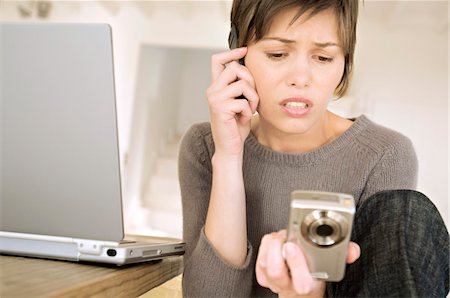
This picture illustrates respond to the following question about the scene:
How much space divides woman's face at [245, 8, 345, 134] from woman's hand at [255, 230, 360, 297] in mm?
350

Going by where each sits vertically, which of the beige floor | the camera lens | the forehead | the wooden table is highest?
the forehead

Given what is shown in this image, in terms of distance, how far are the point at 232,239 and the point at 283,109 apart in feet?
0.83

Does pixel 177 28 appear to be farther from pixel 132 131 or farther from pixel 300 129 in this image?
pixel 300 129

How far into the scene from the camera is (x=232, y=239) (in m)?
0.90

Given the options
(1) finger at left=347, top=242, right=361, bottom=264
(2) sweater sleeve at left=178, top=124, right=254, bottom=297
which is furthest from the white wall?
(1) finger at left=347, top=242, right=361, bottom=264

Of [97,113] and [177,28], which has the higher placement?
[177,28]

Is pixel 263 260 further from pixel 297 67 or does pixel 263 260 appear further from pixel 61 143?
pixel 297 67

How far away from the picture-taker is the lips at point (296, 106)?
0.94 m

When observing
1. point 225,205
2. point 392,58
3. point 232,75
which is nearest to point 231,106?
point 232,75

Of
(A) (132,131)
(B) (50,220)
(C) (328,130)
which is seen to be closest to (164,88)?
(A) (132,131)

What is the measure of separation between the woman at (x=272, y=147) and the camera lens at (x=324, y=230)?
0.24m

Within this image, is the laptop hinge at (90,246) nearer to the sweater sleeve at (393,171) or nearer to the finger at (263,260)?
the finger at (263,260)

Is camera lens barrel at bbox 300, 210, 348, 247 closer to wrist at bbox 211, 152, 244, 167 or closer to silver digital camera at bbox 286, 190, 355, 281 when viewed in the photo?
silver digital camera at bbox 286, 190, 355, 281

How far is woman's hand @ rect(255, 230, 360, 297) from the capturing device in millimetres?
619
